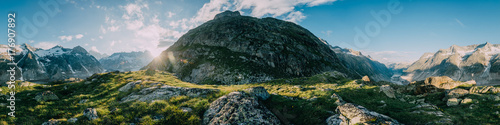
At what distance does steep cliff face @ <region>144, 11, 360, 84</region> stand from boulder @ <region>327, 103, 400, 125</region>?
57.4 m

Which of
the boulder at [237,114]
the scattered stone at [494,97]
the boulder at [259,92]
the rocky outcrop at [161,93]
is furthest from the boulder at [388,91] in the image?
the rocky outcrop at [161,93]

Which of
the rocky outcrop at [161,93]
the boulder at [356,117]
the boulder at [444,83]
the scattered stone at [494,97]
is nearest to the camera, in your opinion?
the boulder at [356,117]

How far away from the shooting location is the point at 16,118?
11.6 m

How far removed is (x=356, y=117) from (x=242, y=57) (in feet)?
256

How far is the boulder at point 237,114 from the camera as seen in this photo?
40.6 ft

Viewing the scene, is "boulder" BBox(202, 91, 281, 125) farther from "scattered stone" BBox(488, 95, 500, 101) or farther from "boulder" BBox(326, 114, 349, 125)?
"scattered stone" BBox(488, 95, 500, 101)

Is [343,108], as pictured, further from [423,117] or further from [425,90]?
[425,90]

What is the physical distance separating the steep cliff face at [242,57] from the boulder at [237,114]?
5606cm

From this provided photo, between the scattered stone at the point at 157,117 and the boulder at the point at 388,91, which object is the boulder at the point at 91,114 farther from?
the boulder at the point at 388,91

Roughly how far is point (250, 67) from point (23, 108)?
229 ft

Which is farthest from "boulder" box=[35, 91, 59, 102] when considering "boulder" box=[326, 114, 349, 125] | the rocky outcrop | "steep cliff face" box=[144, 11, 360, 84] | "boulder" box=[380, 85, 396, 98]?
"steep cliff face" box=[144, 11, 360, 84]

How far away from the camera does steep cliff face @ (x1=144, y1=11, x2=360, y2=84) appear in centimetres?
7756

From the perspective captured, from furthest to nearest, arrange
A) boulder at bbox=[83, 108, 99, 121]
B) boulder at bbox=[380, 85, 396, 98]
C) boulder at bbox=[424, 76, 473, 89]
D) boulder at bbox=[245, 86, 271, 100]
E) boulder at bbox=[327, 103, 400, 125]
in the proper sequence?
1. boulder at bbox=[424, 76, 473, 89]
2. boulder at bbox=[380, 85, 396, 98]
3. boulder at bbox=[245, 86, 271, 100]
4. boulder at bbox=[83, 108, 99, 121]
5. boulder at bbox=[327, 103, 400, 125]

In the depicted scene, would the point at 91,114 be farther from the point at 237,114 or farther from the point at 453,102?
the point at 453,102
